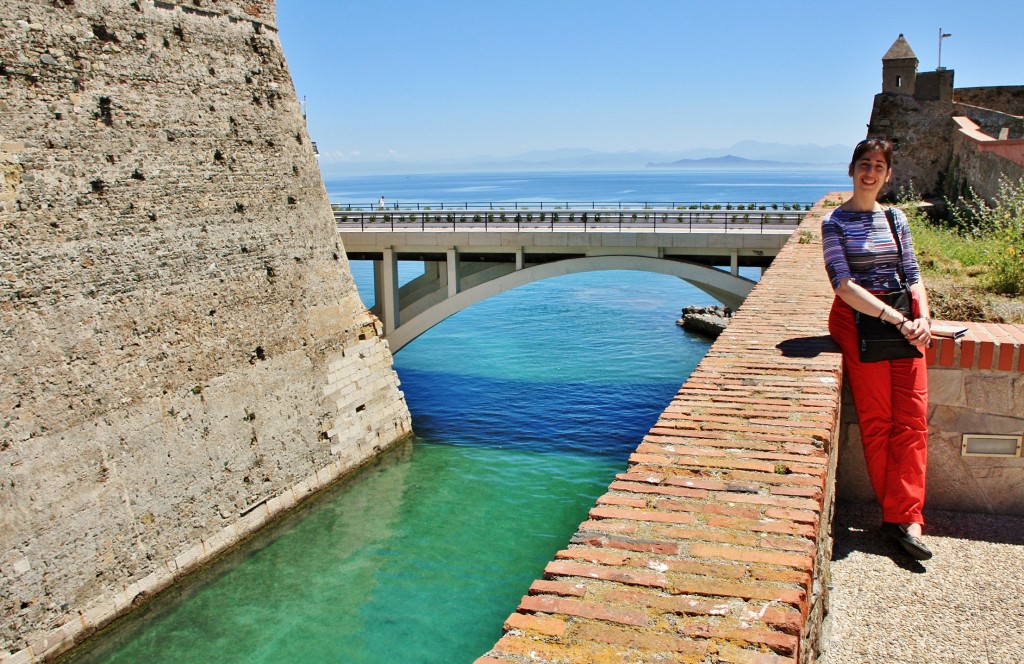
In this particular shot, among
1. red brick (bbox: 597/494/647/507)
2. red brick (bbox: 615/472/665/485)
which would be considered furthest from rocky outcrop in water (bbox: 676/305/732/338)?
red brick (bbox: 597/494/647/507)

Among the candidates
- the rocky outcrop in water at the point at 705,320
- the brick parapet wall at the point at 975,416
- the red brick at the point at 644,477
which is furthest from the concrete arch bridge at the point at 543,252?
the red brick at the point at 644,477

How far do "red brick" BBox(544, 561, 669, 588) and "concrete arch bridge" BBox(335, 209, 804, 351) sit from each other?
1902cm

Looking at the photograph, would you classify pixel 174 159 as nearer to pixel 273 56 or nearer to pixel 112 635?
pixel 273 56

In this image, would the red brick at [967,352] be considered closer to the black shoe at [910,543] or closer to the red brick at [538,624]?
the black shoe at [910,543]

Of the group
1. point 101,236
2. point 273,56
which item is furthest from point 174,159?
point 273,56

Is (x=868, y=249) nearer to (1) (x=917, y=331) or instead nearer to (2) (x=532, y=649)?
(1) (x=917, y=331)

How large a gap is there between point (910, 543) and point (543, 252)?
19.1m

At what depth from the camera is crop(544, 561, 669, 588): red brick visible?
8.92ft

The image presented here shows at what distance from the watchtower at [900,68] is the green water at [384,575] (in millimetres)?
15403

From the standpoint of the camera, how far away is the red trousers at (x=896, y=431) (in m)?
4.54

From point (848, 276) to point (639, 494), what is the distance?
2.14 meters

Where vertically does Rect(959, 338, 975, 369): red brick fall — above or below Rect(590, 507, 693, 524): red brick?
above

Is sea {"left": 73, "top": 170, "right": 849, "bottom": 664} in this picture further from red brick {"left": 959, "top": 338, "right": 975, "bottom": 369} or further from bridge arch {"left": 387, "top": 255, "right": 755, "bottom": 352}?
red brick {"left": 959, "top": 338, "right": 975, "bottom": 369}

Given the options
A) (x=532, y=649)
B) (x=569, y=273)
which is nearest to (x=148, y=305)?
(x=532, y=649)
